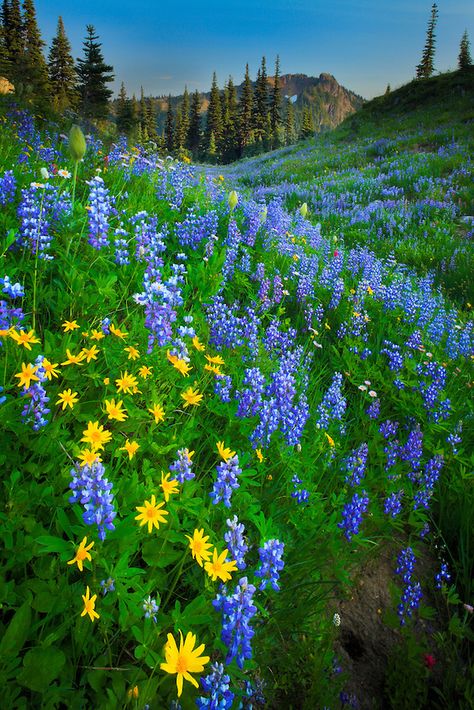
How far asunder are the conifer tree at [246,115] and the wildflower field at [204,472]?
3016 inches

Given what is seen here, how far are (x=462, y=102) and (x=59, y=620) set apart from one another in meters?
27.4

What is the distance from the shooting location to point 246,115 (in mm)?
71188

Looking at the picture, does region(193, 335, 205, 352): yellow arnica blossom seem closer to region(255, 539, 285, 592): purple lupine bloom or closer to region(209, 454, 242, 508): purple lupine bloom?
region(209, 454, 242, 508): purple lupine bloom

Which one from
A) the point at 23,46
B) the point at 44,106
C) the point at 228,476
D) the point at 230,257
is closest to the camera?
A: the point at 228,476

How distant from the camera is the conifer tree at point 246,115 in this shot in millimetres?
70125

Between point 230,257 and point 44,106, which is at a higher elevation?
point 44,106

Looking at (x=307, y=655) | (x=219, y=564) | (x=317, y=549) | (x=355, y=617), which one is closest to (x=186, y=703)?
(x=219, y=564)

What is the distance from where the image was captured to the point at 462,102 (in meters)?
21.6

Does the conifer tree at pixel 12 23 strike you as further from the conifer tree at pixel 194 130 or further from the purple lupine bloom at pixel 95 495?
the purple lupine bloom at pixel 95 495

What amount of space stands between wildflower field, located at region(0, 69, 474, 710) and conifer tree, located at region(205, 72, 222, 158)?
250ft

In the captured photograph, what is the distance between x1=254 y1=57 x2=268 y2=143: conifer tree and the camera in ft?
231

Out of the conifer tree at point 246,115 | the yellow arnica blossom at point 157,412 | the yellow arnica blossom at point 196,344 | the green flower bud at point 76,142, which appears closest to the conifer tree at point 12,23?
the conifer tree at point 246,115

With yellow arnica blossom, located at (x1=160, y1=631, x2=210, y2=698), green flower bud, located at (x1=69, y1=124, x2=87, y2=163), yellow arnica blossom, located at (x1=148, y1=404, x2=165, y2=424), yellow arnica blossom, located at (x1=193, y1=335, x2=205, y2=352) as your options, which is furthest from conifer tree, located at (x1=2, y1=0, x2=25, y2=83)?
yellow arnica blossom, located at (x1=160, y1=631, x2=210, y2=698)

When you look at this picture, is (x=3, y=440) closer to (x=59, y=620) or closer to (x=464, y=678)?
(x=59, y=620)
